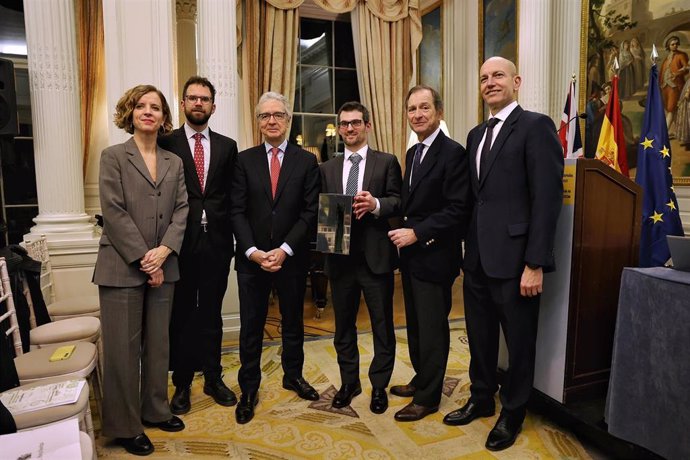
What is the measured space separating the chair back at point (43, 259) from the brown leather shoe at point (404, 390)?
2.59 metres

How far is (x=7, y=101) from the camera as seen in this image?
3.53m

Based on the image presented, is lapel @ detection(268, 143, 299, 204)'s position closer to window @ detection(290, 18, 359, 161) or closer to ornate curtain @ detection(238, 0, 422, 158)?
ornate curtain @ detection(238, 0, 422, 158)

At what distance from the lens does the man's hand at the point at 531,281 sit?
2322 mm

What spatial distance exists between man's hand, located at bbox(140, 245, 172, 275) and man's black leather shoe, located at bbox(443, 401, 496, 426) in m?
1.80

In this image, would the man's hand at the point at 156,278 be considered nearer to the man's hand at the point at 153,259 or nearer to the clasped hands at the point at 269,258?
the man's hand at the point at 153,259

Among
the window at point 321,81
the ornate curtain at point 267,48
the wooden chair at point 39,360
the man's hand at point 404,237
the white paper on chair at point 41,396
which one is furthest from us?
the window at point 321,81

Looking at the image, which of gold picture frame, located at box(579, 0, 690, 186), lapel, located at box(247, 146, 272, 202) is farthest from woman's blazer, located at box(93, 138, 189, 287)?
gold picture frame, located at box(579, 0, 690, 186)

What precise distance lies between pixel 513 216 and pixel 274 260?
1299 millimetres

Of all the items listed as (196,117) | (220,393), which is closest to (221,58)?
(196,117)

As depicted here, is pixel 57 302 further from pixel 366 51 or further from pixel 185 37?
pixel 366 51

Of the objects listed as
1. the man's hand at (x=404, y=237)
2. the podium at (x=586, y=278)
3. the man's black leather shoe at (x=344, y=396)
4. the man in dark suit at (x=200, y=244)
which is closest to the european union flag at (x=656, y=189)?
the podium at (x=586, y=278)

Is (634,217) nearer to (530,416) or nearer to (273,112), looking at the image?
(530,416)

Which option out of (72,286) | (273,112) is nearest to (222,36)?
(273,112)

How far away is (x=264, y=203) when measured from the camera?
2.81 meters
